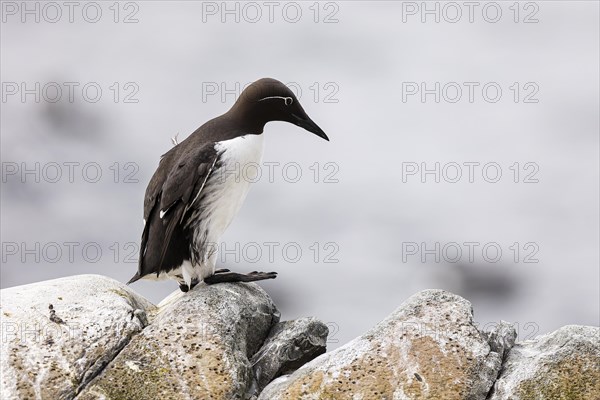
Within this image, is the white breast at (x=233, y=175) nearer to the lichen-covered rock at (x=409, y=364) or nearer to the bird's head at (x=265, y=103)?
the bird's head at (x=265, y=103)

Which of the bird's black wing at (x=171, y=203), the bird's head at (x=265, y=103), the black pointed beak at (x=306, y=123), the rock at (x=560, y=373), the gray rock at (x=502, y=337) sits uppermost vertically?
the bird's head at (x=265, y=103)

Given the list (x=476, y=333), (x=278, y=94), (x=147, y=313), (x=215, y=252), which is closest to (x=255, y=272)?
(x=215, y=252)

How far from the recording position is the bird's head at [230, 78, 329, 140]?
37.8 feet

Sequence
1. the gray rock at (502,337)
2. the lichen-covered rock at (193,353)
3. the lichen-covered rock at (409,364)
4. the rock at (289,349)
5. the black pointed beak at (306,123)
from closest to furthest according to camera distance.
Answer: the lichen-covered rock at (409,364), the lichen-covered rock at (193,353), the gray rock at (502,337), the rock at (289,349), the black pointed beak at (306,123)

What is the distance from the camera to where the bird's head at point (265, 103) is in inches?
454

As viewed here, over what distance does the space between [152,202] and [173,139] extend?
130 cm

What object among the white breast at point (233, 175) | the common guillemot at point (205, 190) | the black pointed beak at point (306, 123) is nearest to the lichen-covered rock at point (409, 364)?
the common guillemot at point (205, 190)

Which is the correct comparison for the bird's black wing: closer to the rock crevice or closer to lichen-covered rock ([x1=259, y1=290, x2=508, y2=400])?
the rock crevice

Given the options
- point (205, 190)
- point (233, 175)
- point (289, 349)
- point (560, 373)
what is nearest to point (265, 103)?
point (233, 175)

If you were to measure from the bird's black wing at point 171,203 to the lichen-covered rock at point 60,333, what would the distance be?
596 mm

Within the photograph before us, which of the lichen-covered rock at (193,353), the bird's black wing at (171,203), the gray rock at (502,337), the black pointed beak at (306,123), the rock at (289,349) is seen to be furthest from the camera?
the black pointed beak at (306,123)

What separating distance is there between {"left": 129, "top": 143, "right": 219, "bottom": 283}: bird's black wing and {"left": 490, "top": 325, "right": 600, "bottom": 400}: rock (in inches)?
150

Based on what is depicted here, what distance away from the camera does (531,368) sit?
975 centimetres

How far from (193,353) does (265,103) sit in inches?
118
